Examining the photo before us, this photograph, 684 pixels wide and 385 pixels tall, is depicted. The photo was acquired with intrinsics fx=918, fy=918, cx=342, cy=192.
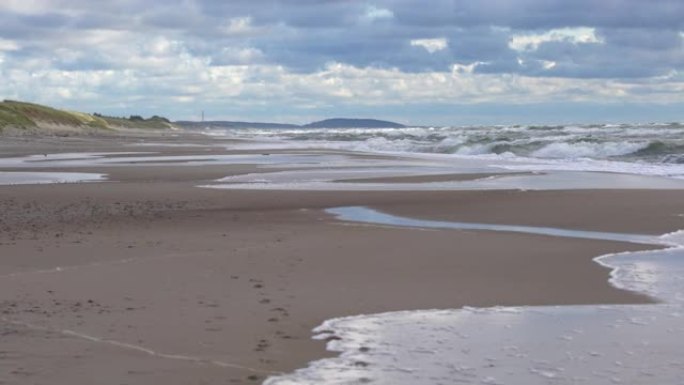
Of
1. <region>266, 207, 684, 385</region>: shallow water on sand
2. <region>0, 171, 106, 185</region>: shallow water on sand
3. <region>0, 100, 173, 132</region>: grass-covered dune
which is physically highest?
<region>0, 100, 173, 132</region>: grass-covered dune

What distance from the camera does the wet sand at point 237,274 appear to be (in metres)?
5.97

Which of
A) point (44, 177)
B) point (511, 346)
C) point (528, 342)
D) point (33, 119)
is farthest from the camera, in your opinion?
point (33, 119)

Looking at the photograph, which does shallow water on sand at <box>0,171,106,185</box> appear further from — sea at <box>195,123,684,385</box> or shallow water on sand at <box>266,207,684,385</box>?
shallow water on sand at <box>266,207,684,385</box>

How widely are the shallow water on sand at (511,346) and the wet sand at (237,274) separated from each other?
277 mm

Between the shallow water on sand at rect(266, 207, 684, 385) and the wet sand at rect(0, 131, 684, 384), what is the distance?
28cm

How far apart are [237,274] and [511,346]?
351 centimetres

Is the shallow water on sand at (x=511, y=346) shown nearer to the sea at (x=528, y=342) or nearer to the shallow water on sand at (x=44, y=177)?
the sea at (x=528, y=342)

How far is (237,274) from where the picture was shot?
9000mm

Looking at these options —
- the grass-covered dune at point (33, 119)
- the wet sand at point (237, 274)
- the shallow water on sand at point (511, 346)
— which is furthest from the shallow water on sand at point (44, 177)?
the grass-covered dune at point (33, 119)

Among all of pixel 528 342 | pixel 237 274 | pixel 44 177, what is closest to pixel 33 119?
pixel 44 177

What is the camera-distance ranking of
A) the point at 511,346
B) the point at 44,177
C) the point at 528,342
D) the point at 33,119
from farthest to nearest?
the point at 33,119 → the point at 44,177 → the point at 528,342 → the point at 511,346

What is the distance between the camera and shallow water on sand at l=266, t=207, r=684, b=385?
556 cm

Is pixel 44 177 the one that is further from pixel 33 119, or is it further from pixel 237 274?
pixel 33 119

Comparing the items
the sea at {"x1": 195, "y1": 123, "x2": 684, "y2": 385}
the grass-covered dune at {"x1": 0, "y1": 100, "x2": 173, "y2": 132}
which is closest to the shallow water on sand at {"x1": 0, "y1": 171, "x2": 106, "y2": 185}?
the sea at {"x1": 195, "y1": 123, "x2": 684, "y2": 385}
